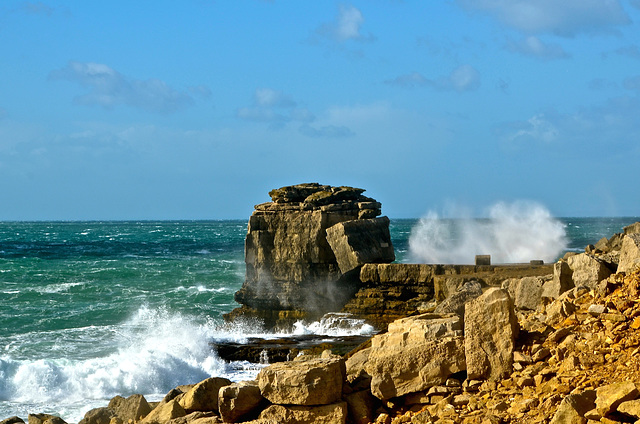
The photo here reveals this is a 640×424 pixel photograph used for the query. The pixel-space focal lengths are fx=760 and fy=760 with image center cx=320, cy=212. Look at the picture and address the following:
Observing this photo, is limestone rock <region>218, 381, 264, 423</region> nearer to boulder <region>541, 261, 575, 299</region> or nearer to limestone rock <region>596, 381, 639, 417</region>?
limestone rock <region>596, 381, 639, 417</region>

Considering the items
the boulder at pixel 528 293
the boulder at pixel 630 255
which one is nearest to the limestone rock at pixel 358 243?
the boulder at pixel 528 293

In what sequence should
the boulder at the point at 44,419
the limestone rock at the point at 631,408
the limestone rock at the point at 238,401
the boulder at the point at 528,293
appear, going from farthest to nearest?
the boulder at the point at 44,419 → the boulder at the point at 528,293 → the limestone rock at the point at 238,401 → the limestone rock at the point at 631,408

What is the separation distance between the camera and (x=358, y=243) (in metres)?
20.2

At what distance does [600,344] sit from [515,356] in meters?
0.69

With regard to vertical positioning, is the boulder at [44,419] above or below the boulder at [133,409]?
below

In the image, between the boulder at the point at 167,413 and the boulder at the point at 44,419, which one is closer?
the boulder at the point at 167,413

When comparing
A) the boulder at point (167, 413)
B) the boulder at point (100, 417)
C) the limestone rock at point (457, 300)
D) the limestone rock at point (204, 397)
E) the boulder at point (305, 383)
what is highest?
the limestone rock at point (457, 300)

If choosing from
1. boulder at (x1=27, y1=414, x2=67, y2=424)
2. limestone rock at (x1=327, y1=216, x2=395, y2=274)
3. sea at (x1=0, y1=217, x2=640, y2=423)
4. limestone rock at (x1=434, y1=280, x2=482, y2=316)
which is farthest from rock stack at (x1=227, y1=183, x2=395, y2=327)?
boulder at (x1=27, y1=414, x2=67, y2=424)

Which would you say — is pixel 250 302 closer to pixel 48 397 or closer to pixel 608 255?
pixel 48 397

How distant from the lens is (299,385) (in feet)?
20.9

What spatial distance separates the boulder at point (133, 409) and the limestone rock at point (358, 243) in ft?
35.5

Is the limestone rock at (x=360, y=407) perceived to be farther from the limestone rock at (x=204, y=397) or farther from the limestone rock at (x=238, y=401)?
the limestone rock at (x=204, y=397)

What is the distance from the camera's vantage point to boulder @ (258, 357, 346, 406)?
20.9 feet

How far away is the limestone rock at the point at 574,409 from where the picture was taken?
5152 mm
